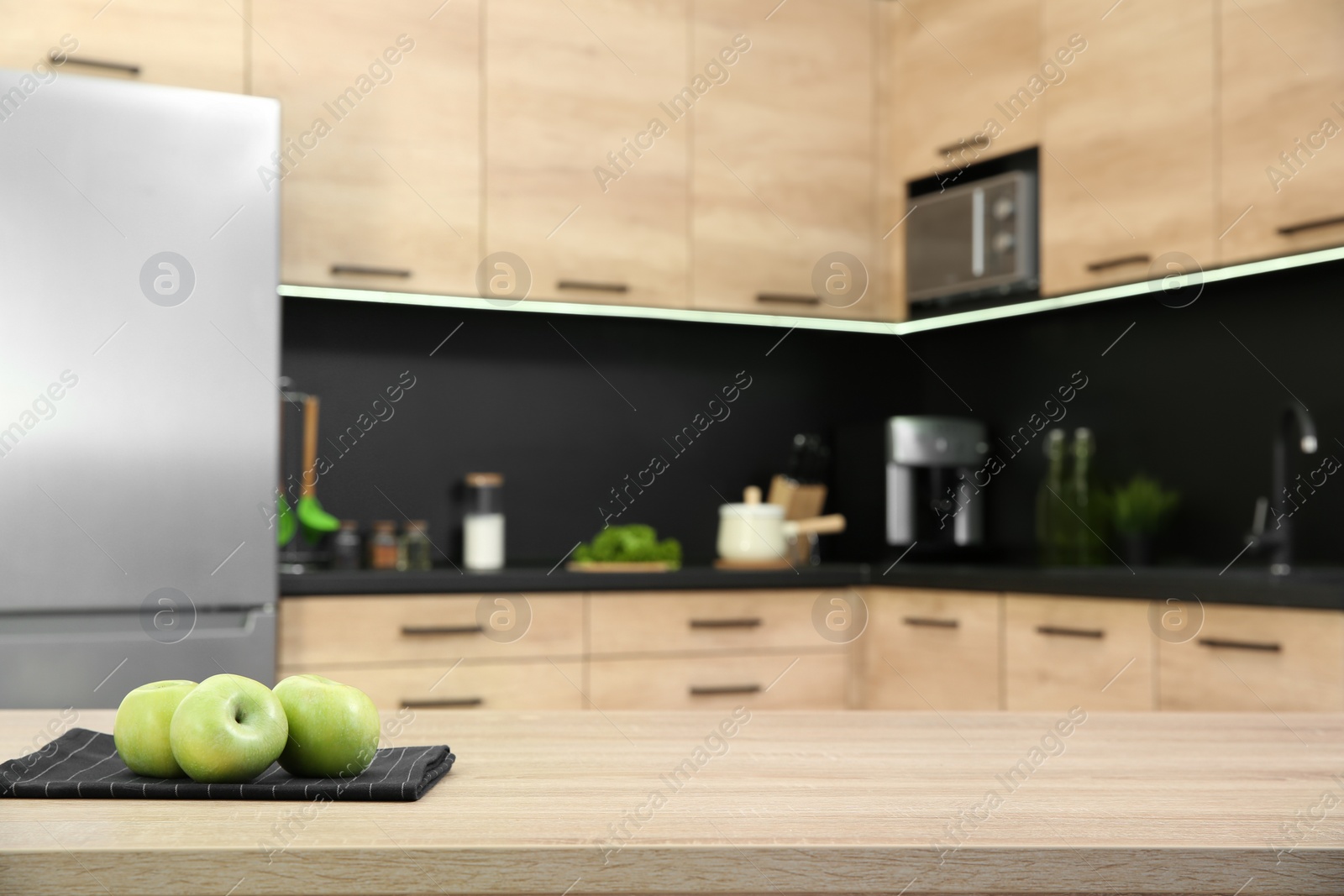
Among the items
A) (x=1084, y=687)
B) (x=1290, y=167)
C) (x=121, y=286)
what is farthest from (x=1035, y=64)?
(x=121, y=286)

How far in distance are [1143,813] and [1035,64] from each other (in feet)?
8.37

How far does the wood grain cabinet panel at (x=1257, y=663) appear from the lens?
209 cm

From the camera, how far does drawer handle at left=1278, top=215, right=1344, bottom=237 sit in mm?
2383

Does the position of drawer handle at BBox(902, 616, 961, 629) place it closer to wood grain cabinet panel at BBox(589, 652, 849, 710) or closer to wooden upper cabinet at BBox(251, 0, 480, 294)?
wood grain cabinet panel at BBox(589, 652, 849, 710)

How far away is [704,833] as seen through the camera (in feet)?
2.43

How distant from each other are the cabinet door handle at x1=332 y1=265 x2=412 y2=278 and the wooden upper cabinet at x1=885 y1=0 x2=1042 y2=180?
142cm

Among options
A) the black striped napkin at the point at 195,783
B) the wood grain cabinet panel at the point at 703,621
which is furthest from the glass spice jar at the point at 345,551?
the black striped napkin at the point at 195,783

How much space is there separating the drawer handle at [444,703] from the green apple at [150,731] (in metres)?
1.73

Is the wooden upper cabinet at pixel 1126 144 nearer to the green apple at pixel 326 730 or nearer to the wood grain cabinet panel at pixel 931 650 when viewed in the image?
the wood grain cabinet panel at pixel 931 650

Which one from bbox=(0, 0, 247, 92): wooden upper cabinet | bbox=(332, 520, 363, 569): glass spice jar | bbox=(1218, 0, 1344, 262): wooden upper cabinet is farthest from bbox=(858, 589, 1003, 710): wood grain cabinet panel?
bbox=(0, 0, 247, 92): wooden upper cabinet

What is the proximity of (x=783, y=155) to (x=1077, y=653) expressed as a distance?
153 cm

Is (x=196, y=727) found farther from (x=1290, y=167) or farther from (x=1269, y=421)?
(x=1269, y=421)

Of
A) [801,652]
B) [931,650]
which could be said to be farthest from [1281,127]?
[801,652]

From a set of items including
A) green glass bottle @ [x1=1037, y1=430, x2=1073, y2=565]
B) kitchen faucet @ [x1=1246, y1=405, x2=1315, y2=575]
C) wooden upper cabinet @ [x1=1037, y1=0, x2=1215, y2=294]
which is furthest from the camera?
green glass bottle @ [x1=1037, y1=430, x2=1073, y2=565]
